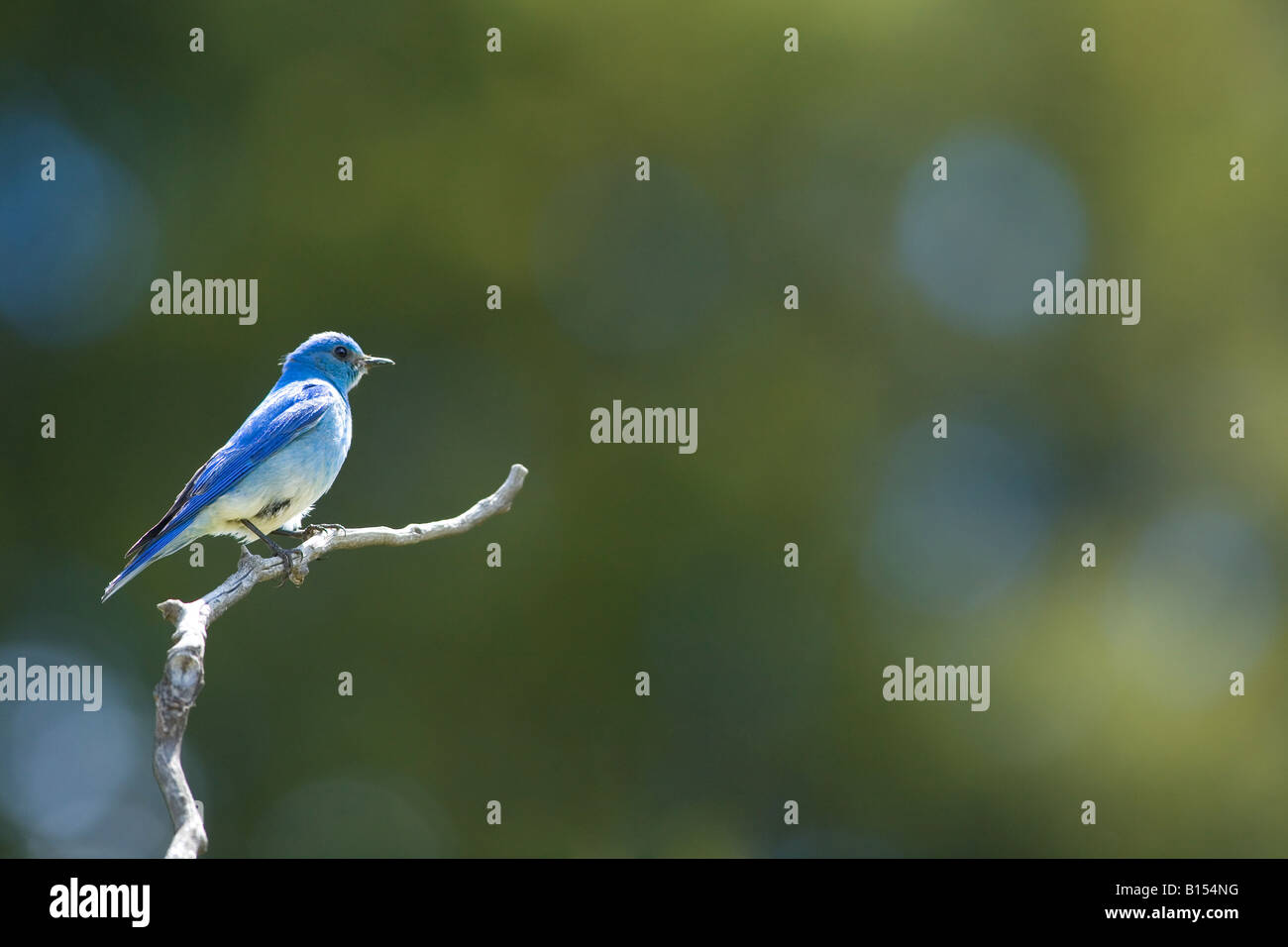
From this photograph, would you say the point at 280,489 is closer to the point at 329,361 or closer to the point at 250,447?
the point at 250,447

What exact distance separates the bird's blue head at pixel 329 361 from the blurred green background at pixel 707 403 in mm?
5291

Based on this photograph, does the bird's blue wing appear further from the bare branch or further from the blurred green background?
the blurred green background

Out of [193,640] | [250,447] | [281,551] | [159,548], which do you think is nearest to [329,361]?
[250,447]

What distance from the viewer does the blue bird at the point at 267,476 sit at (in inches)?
257

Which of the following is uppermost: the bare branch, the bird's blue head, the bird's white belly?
the bird's blue head

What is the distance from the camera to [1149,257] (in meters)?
15.4

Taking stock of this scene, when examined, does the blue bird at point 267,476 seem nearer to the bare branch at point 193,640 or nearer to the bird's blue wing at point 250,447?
the bird's blue wing at point 250,447

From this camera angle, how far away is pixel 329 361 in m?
7.94

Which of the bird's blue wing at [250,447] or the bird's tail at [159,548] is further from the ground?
the bird's blue wing at [250,447]

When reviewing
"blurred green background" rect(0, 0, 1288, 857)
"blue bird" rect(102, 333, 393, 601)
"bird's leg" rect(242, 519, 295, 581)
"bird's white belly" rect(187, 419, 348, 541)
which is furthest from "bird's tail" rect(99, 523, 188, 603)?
"blurred green background" rect(0, 0, 1288, 857)

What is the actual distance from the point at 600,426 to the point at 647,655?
2.49 meters

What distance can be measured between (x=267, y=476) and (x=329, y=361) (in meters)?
1.28

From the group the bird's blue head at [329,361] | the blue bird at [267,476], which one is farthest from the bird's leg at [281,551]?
the bird's blue head at [329,361]

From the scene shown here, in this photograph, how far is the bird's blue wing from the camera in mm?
6508
